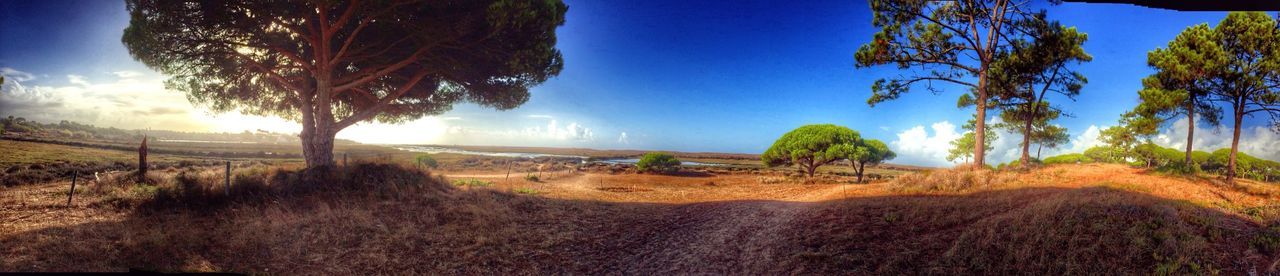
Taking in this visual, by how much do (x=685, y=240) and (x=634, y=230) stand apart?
150cm

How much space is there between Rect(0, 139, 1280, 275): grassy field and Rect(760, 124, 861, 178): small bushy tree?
14.6 m

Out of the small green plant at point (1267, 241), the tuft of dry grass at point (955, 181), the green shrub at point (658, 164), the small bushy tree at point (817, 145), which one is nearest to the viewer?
the small green plant at point (1267, 241)

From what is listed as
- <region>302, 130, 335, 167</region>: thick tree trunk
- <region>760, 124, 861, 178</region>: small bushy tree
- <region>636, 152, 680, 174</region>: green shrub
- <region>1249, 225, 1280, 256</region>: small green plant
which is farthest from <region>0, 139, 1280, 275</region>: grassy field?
<region>636, 152, 680, 174</region>: green shrub

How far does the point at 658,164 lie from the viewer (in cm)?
4325

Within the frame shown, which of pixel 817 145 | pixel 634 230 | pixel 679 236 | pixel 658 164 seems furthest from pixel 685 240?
pixel 658 164

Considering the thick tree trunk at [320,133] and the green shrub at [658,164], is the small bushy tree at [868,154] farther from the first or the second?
the thick tree trunk at [320,133]

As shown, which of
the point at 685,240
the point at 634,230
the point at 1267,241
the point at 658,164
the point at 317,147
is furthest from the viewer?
the point at 658,164

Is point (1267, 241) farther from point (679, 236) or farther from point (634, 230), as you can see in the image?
point (634, 230)

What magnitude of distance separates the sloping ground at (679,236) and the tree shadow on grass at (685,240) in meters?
0.04

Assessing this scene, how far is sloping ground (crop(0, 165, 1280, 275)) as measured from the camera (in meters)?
6.36

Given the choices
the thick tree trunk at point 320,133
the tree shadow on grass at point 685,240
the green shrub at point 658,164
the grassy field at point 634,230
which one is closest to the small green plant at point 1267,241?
the grassy field at point 634,230

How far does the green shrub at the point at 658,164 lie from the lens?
42.6 meters

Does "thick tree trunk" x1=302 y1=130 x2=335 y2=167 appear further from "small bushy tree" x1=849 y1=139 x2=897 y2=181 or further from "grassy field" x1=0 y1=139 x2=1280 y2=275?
"small bushy tree" x1=849 y1=139 x2=897 y2=181

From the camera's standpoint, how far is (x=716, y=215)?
39.6 ft
